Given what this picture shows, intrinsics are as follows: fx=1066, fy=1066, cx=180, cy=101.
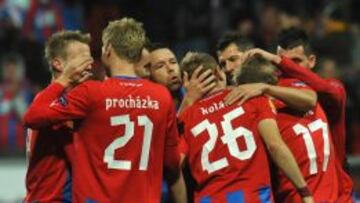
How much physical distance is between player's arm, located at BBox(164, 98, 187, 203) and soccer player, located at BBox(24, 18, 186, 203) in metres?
0.10

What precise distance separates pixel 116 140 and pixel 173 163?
47cm

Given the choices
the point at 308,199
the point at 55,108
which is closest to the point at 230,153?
the point at 308,199

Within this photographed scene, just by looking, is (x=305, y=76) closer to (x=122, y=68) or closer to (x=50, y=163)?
(x=122, y=68)

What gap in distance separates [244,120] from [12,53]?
23.7 feet

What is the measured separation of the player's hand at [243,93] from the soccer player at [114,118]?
0.46 meters

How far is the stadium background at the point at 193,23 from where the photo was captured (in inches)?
526

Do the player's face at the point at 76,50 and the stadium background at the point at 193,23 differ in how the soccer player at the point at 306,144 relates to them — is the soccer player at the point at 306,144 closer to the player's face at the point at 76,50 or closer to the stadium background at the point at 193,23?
the player's face at the point at 76,50

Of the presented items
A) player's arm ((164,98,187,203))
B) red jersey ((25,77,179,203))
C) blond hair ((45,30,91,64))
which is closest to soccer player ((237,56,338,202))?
player's arm ((164,98,187,203))

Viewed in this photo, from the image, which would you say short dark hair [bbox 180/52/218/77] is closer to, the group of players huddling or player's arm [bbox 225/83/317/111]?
the group of players huddling

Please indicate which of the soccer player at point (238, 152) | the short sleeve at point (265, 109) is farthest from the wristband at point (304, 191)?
the short sleeve at point (265, 109)

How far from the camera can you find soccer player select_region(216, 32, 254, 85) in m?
7.43

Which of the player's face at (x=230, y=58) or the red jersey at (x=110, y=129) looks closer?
the red jersey at (x=110, y=129)

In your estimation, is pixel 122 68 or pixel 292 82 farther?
pixel 292 82

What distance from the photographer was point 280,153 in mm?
6605
